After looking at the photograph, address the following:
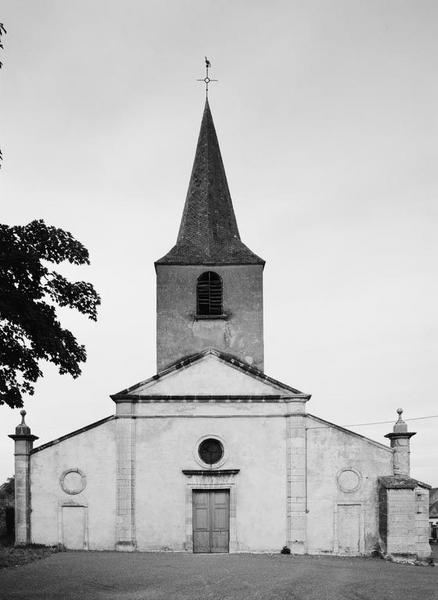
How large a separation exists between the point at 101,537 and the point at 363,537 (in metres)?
8.23

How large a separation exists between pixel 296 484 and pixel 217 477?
252cm

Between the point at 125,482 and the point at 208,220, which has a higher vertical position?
the point at 208,220

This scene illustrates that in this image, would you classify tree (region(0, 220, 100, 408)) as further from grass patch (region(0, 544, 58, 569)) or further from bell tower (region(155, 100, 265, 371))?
bell tower (region(155, 100, 265, 371))

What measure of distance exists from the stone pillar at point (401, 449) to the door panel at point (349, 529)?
1801mm

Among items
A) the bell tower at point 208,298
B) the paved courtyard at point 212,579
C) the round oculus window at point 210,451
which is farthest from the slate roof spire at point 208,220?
the paved courtyard at point 212,579

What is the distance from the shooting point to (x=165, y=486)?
76.8 ft

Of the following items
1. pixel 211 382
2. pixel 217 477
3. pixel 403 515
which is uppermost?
pixel 211 382

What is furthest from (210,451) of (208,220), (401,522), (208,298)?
(208,220)

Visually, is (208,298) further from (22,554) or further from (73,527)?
(22,554)

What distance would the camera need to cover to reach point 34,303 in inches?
514

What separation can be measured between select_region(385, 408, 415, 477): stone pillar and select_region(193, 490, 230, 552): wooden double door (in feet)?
17.9

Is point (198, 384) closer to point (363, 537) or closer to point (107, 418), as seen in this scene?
point (107, 418)

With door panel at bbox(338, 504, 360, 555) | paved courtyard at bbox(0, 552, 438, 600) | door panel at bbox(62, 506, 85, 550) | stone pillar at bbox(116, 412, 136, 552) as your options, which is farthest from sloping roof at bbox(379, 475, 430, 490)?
door panel at bbox(62, 506, 85, 550)

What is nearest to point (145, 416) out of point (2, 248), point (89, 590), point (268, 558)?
point (268, 558)
